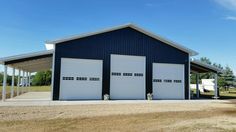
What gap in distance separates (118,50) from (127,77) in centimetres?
251

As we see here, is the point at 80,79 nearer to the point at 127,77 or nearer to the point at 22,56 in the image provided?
the point at 127,77

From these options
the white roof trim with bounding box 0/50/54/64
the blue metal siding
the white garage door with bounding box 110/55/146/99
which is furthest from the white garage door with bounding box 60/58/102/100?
the white roof trim with bounding box 0/50/54/64

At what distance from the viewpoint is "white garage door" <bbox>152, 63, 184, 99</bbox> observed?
72.5ft

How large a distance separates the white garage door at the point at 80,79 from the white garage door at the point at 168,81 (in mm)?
5290

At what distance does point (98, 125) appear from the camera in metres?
8.87

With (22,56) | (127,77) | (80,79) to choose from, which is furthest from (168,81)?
Answer: (22,56)

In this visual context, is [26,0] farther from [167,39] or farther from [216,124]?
[216,124]

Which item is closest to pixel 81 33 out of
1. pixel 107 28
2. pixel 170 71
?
pixel 107 28

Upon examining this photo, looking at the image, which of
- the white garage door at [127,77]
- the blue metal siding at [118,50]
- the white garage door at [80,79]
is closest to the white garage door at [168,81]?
the blue metal siding at [118,50]

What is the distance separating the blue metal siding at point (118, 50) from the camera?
1956cm

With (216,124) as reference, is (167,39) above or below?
above

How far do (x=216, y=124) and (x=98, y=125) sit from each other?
4.53 m

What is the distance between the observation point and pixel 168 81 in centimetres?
2262

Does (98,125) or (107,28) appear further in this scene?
(107,28)
